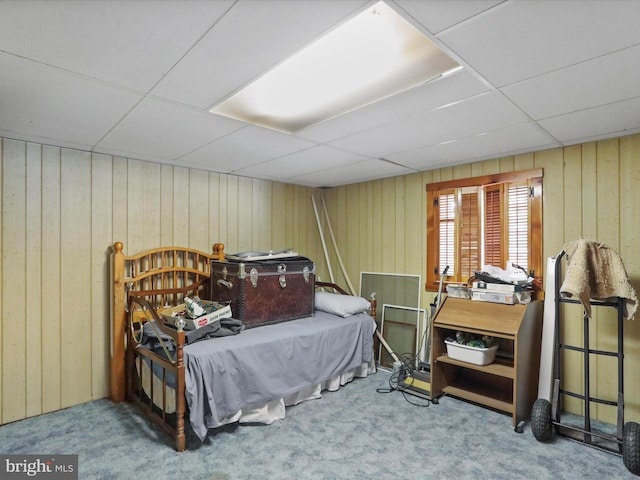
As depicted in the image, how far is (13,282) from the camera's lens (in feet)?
8.89

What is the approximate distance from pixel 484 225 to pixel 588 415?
5.34 ft

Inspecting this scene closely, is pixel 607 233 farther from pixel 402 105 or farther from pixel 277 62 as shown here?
pixel 277 62

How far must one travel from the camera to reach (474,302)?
3041mm

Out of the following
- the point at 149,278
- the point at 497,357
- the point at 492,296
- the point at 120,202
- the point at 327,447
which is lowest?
the point at 327,447

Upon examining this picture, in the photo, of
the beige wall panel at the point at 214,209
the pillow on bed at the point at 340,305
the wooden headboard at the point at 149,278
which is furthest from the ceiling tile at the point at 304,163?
the pillow on bed at the point at 340,305

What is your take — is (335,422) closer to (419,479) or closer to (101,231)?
(419,479)

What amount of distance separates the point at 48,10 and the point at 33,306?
7.86 ft

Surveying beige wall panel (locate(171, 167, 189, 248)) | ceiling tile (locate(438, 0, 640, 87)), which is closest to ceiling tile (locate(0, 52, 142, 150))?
beige wall panel (locate(171, 167, 189, 248))

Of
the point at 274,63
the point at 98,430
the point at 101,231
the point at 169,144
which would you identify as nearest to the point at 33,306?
the point at 101,231

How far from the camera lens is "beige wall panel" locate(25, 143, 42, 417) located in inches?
109

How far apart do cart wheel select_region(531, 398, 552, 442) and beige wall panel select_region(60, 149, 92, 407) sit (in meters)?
3.43

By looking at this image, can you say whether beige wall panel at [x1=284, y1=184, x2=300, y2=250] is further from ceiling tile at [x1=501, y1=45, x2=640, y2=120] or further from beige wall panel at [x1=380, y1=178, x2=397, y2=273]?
ceiling tile at [x1=501, y1=45, x2=640, y2=120]

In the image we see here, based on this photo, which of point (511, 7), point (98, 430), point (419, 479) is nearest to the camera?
point (511, 7)

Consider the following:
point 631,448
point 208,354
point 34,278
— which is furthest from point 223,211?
point 631,448
